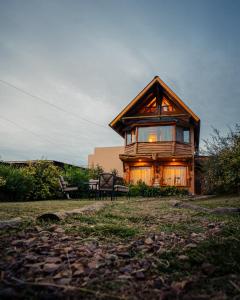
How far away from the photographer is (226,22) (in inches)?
2506

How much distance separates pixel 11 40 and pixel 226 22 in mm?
62162

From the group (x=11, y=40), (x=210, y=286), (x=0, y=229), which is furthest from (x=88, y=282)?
(x=11, y=40)

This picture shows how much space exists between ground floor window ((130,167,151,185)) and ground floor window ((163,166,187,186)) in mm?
1356

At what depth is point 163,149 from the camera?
60.1ft

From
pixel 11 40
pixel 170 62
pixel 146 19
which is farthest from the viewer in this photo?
pixel 170 62

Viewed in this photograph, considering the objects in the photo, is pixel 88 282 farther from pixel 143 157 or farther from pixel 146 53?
pixel 146 53

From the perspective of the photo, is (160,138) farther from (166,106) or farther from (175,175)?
(175,175)

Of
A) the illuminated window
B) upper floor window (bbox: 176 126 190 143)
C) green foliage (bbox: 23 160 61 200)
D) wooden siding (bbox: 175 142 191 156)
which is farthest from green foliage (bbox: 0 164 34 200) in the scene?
the illuminated window

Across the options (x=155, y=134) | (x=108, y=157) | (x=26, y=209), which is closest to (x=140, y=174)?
(x=155, y=134)

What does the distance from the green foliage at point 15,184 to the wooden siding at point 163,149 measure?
10.3 m

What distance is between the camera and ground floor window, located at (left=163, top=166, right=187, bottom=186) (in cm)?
1842

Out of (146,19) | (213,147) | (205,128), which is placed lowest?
(213,147)

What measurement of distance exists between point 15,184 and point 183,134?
568 inches

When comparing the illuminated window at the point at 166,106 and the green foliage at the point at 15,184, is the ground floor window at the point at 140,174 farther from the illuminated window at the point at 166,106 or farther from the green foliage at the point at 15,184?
the green foliage at the point at 15,184
